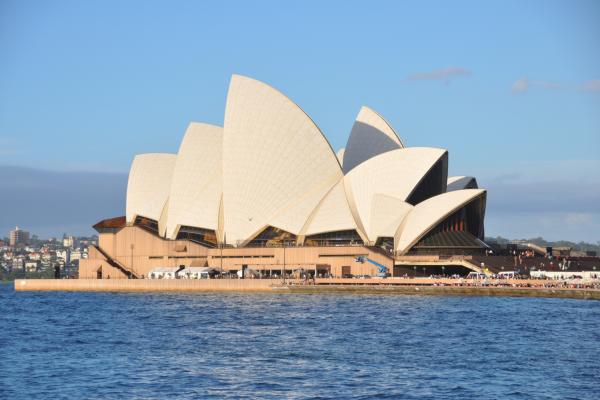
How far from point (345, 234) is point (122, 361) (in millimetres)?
57897

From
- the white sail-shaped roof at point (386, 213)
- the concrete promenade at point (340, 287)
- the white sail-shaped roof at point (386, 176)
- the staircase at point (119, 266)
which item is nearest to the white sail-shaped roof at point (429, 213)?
the white sail-shaped roof at point (386, 213)

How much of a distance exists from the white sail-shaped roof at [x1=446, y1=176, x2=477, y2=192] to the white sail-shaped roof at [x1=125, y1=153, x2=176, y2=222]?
102ft

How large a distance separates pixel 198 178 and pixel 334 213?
54.1 ft

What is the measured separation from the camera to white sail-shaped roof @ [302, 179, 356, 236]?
3733 inches

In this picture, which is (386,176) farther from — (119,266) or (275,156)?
(119,266)

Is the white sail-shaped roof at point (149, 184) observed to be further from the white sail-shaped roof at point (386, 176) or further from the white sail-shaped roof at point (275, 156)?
the white sail-shaped roof at point (386, 176)

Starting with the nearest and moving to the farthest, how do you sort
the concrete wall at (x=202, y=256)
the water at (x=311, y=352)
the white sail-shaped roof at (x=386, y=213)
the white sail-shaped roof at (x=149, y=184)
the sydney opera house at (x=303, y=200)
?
the water at (x=311, y=352) → the sydney opera house at (x=303, y=200) → the white sail-shaped roof at (x=386, y=213) → the concrete wall at (x=202, y=256) → the white sail-shaped roof at (x=149, y=184)

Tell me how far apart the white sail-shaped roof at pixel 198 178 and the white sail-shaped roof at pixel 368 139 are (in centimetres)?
1324

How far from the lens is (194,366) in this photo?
37.9m

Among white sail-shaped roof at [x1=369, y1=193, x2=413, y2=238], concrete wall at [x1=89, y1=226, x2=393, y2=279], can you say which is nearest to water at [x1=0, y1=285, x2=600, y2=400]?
white sail-shaped roof at [x1=369, y1=193, x2=413, y2=238]

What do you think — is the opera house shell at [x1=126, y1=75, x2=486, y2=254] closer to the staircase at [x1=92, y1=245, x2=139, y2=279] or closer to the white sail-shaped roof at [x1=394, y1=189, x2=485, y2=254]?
the white sail-shaped roof at [x1=394, y1=189, x2=485, y2=254]

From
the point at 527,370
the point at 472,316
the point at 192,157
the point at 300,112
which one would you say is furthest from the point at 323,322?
the point at 192,157

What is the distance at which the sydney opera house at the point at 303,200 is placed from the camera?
91.3 metres

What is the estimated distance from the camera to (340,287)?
8406 centimetres
